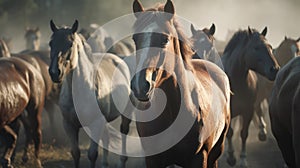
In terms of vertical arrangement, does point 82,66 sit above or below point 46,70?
above

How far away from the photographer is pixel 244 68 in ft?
25.6

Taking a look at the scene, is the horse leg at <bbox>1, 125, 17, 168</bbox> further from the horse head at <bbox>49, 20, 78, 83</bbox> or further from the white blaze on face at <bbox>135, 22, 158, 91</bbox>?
the white blaze on face at <bbox>135, 22, 158, 91</bbox>

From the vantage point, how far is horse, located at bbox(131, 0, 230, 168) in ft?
12.0

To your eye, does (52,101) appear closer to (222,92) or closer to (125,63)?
(125,63)

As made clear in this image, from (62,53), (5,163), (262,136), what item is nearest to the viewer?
(62,53)

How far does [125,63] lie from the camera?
8594mm

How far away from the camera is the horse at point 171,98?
144 inches

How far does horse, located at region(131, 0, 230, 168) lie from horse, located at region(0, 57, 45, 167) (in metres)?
3.50

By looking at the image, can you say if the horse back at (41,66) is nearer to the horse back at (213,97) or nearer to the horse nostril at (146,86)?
the horse back at (213,97)

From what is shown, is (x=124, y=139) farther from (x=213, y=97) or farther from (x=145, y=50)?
(x=145, y=50)

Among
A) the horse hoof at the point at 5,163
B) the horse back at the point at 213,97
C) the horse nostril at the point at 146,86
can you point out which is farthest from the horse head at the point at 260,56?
the horse nostril at the point at 146,86

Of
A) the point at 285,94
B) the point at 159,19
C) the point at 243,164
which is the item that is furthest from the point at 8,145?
the point at 159,19

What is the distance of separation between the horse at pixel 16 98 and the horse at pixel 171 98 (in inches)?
138

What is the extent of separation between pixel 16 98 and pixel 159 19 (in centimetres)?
398
